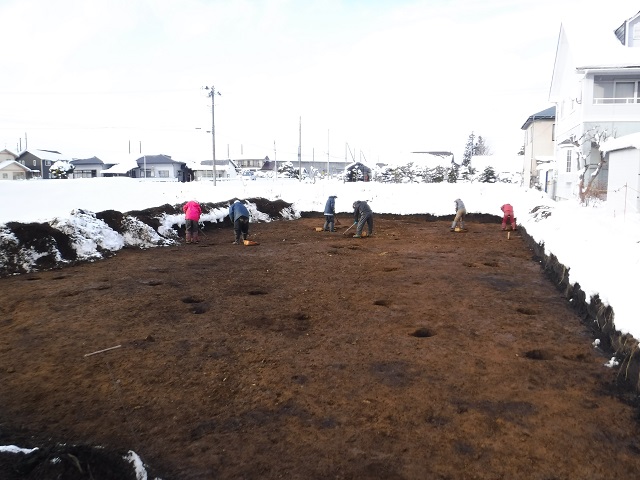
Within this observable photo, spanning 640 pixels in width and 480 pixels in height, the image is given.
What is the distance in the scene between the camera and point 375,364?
5.13 meters

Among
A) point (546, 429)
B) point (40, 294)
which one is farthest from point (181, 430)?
point (40, 294)

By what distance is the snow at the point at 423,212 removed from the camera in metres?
6.41

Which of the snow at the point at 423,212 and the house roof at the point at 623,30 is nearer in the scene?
the snow at the point at 423,212

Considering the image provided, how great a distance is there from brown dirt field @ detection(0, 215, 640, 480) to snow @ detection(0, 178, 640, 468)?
0.74 metres

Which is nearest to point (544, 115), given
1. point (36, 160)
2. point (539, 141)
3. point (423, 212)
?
point (539, 141)

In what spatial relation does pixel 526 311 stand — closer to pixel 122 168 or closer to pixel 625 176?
pixel 625 176

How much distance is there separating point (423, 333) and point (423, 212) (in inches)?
716

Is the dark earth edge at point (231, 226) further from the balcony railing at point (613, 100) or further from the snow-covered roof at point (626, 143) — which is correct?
the balcony railing at point (613, 100)

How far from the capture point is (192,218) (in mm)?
14297

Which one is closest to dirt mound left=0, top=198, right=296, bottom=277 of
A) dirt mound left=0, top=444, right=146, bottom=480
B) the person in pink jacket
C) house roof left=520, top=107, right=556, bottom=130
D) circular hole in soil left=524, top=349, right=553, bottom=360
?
the person in pink jacket

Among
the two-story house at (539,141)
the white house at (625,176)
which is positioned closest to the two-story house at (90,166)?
the two-story house at (539,141)

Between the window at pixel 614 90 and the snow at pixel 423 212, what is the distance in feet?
18.2

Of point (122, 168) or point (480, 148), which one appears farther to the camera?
point (480, 148)

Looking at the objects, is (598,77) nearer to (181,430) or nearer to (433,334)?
(433,334)
